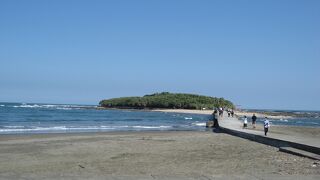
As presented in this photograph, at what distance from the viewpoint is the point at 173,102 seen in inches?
5955

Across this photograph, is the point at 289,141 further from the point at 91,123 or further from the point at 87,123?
the point at 91,123

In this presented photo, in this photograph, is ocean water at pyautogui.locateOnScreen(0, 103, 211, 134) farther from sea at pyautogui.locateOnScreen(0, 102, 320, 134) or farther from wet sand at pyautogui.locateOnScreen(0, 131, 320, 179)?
wet sand at pyautogui.locateOnScreen(0, 131, 320, 179)

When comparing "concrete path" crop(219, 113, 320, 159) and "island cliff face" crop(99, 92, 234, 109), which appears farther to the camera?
"island cliff face" crop(99, 92, 234, 109)

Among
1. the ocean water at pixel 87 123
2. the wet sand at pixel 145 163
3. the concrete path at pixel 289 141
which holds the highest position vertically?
the ocean water at pixel 87 123

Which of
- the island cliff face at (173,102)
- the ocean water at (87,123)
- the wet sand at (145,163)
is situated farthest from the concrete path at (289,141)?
the island cliff face at (173,102)

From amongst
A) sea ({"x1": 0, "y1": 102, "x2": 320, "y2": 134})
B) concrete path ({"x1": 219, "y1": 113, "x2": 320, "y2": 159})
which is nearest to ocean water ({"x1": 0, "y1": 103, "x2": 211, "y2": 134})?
sea ({"x1": 0, "y1": 102, "x2": 320, "y2": 134})

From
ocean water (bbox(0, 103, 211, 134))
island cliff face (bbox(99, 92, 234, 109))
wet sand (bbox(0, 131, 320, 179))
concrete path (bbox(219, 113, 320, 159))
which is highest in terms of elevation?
island cliff face (bbox(99, 92, 234, 109))

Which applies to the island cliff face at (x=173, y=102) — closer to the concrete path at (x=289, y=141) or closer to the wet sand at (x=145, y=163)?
the concrete path at (x=289, y=141)

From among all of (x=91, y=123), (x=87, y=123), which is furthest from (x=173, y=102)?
(x=87, y=123)

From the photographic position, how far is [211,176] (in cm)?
1241

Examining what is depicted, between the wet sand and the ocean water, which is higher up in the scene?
the ocean water

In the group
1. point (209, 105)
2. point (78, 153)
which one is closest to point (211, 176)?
point (78, 153)

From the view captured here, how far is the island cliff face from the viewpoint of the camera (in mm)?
147125

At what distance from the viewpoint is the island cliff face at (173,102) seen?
147125mm
